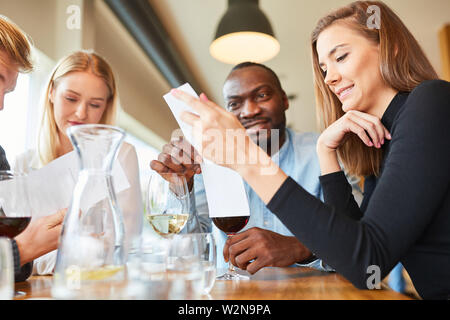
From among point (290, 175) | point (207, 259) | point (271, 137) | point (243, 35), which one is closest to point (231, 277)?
point (207, 259)

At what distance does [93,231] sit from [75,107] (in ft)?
3.26

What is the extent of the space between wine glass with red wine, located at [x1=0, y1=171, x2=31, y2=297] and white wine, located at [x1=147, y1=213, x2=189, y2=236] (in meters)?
0.23

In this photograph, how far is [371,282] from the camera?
0.60m

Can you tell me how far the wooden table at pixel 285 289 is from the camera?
56 cm

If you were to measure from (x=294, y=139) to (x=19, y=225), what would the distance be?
4.44 ft

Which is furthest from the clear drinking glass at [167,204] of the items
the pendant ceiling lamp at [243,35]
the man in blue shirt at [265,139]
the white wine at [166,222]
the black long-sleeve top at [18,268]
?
the pendant ceiling lamp at [243,35]

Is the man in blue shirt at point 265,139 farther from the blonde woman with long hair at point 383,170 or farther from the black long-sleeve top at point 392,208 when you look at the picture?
the black long-sleeve top at point 392,208

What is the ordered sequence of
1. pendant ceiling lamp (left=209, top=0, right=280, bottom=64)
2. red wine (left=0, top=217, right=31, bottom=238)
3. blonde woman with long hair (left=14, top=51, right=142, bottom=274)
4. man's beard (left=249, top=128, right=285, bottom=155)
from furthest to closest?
pendant ceiling lamp (left=209, top=0, right=280, bottom=64) → man's beard (left=249, top=128, right=285, bottom=155) → blonde woman with long hair (left=14, top=51, right=142, bottom=274) → red wine (left=0, top=217, right=31, bottom=238)

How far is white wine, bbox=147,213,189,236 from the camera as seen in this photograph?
A: 0.72 m

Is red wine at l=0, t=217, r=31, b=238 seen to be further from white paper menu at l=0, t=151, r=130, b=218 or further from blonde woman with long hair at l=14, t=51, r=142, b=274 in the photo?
blonde woman with long hair at l=14, t=51, r=142, b=274

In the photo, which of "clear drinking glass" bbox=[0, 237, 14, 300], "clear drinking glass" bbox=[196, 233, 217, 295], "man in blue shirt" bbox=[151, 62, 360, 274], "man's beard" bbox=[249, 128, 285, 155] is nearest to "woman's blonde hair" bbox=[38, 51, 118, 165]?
"man in blue shirt" bbox=[151, 62, 360, 274]

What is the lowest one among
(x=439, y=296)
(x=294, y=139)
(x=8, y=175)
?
(x=439, y=296)
